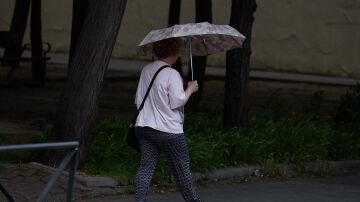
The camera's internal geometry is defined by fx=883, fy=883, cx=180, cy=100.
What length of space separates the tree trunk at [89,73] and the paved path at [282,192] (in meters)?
0.97

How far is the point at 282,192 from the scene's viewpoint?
959cm

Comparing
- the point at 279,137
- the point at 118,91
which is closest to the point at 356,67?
the point at 118,91

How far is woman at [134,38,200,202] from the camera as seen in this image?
7352 mm

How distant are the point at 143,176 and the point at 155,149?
26 cm

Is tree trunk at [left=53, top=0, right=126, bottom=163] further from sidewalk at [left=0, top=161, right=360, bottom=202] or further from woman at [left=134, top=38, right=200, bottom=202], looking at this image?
woman at [left=134, top=38, right=200, bottom=202]

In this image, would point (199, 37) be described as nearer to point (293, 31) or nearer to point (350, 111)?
point (350, 111)

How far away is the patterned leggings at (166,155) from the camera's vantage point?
7402 mm

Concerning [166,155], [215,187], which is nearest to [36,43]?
[215,187]

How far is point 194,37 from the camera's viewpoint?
26.1ft

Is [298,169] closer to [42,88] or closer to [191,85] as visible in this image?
[191,85]

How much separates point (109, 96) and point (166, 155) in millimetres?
9359

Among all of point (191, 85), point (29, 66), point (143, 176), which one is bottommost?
point (29, 66)

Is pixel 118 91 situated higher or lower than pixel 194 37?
lower

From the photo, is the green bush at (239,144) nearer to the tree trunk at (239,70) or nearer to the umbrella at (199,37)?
the tree trunk at (239,70)
